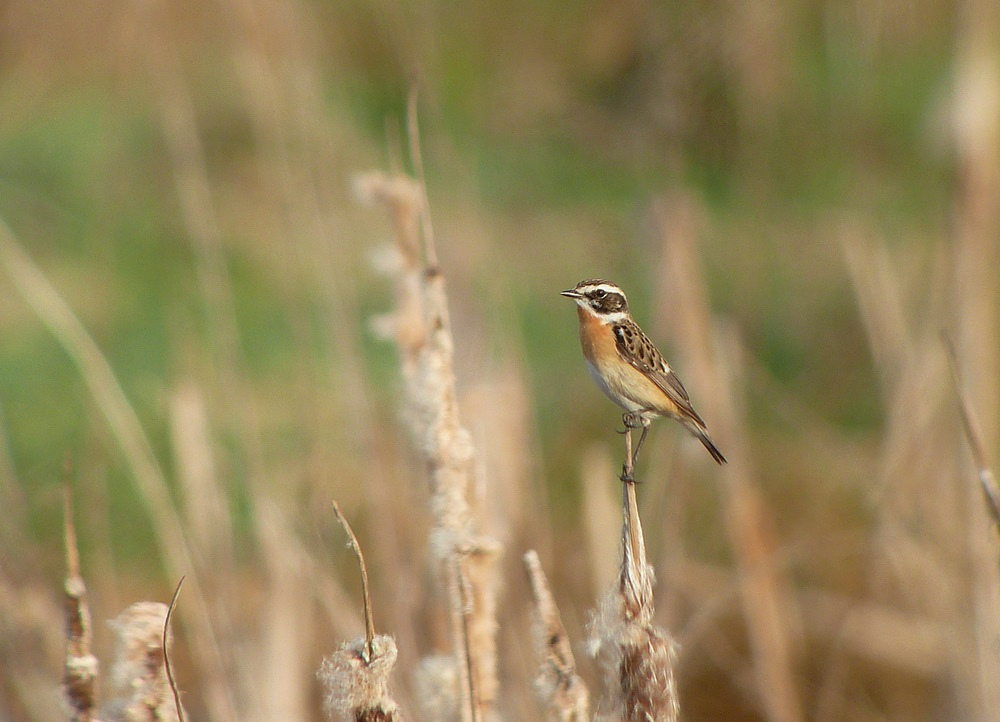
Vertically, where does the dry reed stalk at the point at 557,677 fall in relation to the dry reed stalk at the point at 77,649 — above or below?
below

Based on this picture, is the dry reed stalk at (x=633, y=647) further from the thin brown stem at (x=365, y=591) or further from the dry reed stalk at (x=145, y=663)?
the dry reed stalk at (x=145, y=663)

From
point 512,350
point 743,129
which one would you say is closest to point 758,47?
point 743,129

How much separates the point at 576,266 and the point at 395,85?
2511mm

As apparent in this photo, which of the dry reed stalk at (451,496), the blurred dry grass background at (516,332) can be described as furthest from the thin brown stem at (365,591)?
the blurred dry grass background at (516,332)

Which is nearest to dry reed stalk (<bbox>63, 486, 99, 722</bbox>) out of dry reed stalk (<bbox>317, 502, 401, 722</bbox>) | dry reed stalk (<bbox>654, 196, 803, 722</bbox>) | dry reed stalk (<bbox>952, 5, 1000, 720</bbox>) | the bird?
dry reed stalk (<bbox>317, 502, 401, 722</bbox>)

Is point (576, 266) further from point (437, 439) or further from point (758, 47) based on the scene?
point (437, 439)

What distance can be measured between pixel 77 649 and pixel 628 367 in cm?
152

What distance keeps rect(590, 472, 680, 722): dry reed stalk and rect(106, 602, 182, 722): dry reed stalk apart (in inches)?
23.7

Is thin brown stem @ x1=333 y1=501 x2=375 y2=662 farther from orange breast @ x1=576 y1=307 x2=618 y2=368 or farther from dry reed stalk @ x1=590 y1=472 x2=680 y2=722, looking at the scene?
orange breast @ x1=576 y1=307 x2=618 y2=368

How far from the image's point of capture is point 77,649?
1.36 meters

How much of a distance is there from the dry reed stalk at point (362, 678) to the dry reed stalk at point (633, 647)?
320 mm

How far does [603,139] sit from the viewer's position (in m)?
7.30

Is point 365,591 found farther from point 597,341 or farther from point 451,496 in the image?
point 597,341

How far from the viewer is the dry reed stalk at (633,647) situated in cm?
136
